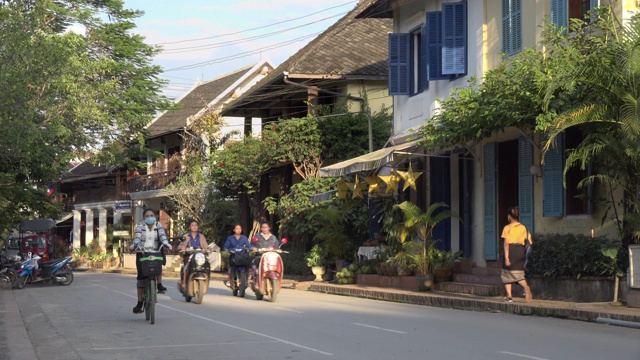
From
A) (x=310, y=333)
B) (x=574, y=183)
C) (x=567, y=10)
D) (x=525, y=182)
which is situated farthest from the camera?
(x=525, y=182)

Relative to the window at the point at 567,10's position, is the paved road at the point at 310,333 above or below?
below

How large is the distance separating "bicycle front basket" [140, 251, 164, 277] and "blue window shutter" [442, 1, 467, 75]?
1034 centimetres

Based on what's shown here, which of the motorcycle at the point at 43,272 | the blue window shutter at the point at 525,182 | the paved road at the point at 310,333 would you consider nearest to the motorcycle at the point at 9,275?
the motorcycle at the point at 43,272

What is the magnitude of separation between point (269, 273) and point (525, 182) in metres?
5.99

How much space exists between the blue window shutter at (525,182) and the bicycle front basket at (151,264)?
861 centimetres

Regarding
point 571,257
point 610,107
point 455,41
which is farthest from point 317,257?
point 610,107

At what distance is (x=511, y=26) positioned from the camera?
2127 centimetres

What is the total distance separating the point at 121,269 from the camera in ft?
163

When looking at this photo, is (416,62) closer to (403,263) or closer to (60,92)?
(403,263)

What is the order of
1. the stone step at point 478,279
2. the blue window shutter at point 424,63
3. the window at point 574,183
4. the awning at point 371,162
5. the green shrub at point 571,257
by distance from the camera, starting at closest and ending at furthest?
the green shrub at point 571,257 < the window at point 574,183 < the stone step at point 478,279 < the awning at point 371,162 < the blue window shutter at point 424,63

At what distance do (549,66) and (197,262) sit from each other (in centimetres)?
808

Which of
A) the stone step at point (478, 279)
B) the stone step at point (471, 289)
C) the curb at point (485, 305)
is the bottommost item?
the curb at point (485, 305)

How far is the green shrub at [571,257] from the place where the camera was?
A: 16.8 meters

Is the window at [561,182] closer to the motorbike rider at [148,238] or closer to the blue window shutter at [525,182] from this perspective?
the blue window shutter at [525,182]
